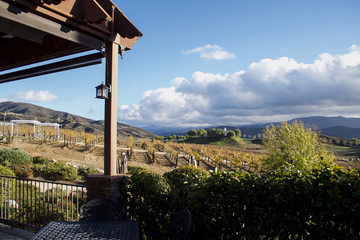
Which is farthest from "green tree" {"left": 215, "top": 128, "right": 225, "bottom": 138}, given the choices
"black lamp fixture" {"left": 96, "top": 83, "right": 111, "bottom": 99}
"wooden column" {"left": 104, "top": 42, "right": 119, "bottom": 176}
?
"black lamp fixture" {"left": 96, "top": 83, "right": 111, "bottom": 99}

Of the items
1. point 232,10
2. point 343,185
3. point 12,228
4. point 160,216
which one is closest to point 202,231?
point 160,216

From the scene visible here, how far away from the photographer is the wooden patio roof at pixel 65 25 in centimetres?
279

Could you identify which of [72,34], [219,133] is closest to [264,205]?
[72,34]

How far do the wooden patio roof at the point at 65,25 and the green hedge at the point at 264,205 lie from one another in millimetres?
2240

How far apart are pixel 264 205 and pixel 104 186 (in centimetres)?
213

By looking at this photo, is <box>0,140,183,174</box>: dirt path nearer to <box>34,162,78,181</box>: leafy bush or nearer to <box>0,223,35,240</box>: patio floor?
<box>34,162,78,181</box>: leafy bush

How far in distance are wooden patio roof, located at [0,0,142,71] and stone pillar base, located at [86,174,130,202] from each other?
1921 mm

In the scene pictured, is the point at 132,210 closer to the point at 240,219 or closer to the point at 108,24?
the point at 240,219

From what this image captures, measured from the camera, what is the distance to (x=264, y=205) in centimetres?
239

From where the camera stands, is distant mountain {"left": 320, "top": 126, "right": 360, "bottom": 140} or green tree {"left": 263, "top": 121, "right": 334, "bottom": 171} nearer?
green tree {"left": 263, "top": 121, "right": 334, "bottom": 171}

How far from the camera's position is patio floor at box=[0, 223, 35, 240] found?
3746 mm

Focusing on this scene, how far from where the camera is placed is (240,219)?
2516 millimetres

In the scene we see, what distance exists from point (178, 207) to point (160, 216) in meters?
0.33

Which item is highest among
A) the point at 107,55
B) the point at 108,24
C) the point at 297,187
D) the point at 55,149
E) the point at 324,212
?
the point at 108,24
